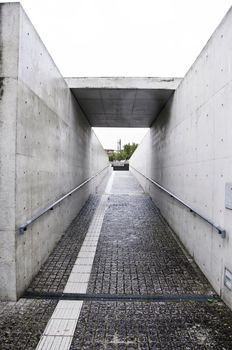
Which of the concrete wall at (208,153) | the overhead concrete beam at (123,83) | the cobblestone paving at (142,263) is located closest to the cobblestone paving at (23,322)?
the cobblestone paving at (142,263)

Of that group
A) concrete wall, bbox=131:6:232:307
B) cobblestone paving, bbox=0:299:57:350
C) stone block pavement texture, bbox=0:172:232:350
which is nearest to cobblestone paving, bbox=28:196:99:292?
stone block pavement texture, bbox=0:172:232:350

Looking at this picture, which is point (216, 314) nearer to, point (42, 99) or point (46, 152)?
point (46, 152)

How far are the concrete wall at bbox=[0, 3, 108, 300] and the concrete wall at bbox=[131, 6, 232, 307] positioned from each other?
247 cm

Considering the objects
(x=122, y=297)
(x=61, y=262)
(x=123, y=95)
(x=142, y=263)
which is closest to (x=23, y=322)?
(x=122, y=297)

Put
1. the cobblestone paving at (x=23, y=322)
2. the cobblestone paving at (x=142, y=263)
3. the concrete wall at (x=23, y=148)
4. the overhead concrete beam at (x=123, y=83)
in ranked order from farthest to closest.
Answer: the overhead concrete beam at (x=123, y=83) < the cobblestone paving at (x=142, y=263) < the concrete wall at (x=23, y=148) < the cobblestone paving at (x=23, y=322)

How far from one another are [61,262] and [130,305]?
170 cm

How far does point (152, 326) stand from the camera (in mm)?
2838

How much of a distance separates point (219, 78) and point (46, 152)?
284 cm

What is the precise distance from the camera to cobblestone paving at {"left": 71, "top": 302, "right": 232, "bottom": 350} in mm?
2568

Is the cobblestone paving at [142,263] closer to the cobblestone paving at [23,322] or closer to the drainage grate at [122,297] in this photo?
the drainage grate at [122,297]

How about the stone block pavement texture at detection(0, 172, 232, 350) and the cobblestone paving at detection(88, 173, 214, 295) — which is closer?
the stone block pavement texture at detection(0, 172, 232, 350)

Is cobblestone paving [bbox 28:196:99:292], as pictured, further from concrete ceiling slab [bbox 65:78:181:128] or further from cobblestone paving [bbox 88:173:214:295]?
concrete ceiling slab [bbox 65:78:181:128]

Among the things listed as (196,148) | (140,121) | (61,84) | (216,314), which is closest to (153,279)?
(216,314)

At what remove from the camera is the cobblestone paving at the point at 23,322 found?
257 centimetres
